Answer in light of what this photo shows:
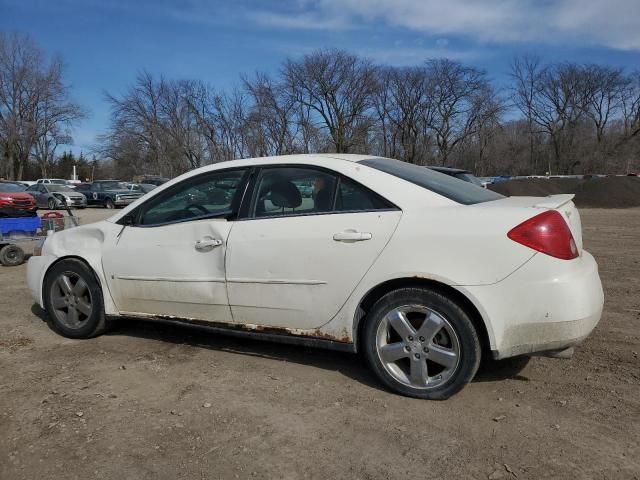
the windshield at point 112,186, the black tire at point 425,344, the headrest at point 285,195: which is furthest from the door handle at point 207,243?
the windshield at point 112,186

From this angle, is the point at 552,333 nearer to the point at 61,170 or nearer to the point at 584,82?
the point at 584,82

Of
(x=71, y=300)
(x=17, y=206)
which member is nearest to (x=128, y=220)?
(x=71, y=300)

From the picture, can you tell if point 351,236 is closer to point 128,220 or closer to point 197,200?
point 197,200

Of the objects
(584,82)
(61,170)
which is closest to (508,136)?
(584,82)

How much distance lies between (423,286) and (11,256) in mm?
7883

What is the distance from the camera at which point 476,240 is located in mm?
3016

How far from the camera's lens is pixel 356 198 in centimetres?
345

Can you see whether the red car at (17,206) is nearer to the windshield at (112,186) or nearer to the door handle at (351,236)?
the door handle at (351,236)

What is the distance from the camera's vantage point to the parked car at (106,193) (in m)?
30.2

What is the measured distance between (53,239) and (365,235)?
296 centimetres

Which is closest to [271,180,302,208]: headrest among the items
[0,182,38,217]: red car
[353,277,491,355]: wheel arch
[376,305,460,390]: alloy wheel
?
[353,277,491,355]: wheel arch

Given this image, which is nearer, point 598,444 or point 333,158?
point 598,444

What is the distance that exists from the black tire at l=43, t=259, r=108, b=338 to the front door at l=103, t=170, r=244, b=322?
0.62 feet

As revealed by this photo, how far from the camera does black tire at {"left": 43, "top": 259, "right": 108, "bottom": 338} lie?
434cm
